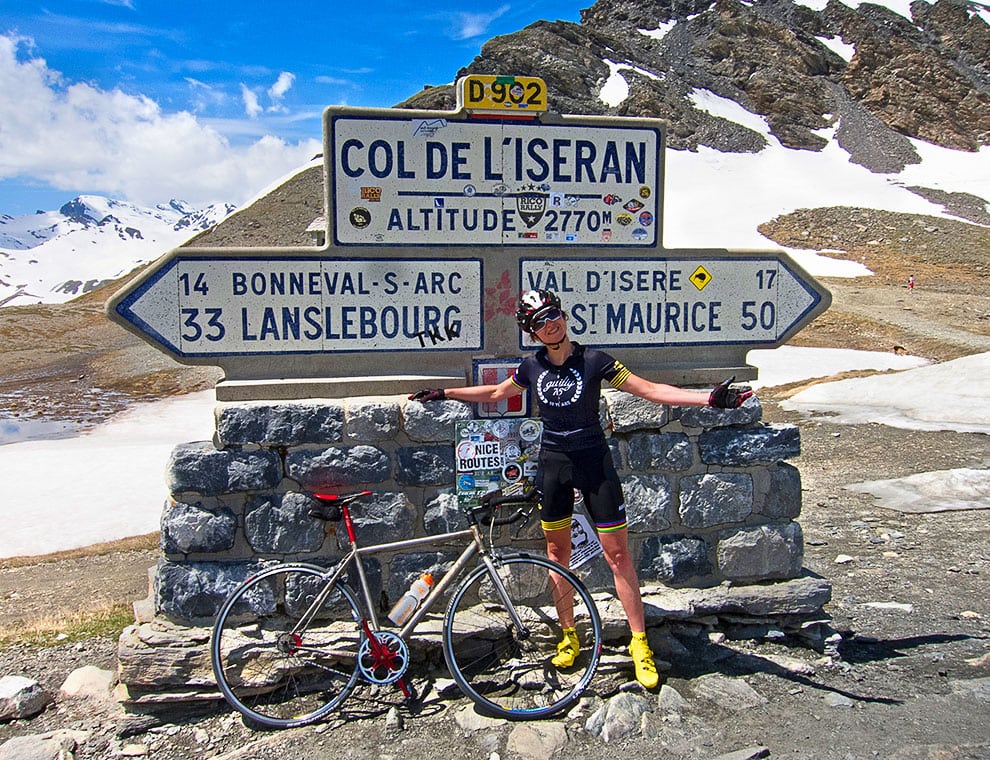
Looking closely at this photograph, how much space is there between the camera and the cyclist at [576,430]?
4.25 metres

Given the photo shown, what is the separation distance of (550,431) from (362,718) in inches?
69.1

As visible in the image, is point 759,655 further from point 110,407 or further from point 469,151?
point 110,407

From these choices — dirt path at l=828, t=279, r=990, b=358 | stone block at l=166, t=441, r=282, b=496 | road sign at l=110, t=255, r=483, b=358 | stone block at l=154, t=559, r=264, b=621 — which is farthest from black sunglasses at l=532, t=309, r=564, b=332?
dirt path at l=828, t=279, r=990, b=358

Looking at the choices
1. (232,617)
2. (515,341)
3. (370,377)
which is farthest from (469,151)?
(232,617)

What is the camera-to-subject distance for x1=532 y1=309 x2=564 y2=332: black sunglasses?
418cm

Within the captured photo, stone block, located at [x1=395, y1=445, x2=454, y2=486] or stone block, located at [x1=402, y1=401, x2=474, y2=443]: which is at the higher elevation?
stone block, located at [x1=402, y1=401, x2=474, y2=443]

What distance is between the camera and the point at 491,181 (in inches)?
185

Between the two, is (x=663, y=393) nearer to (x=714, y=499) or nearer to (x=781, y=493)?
(x=714, y=499)

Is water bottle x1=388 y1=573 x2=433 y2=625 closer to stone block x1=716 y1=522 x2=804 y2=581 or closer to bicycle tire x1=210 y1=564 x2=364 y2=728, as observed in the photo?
bicycle tire x1=210 y1=564 x2=364 y2=728

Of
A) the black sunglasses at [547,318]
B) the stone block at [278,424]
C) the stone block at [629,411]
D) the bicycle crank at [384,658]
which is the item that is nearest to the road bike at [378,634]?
the bicycle crank at [384,658]

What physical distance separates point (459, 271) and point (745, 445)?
1.98m

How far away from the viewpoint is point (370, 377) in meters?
4.60

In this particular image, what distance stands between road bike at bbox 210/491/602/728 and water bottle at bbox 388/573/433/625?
5cm

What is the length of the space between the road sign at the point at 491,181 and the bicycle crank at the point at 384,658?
2132mm
